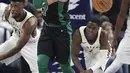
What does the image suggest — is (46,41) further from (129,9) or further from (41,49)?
(129,9)

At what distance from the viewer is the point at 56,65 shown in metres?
9.38

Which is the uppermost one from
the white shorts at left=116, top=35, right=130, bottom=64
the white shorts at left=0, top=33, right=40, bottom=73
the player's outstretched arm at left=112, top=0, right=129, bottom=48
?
the player's outstretched arm at left=112, top=0, right=129, bottom=48

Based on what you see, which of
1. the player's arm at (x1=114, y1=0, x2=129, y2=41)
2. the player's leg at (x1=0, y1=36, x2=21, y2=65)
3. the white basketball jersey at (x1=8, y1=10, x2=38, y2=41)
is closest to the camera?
the player's arm at (x1=114, y1=0, x2=129, y2=41)

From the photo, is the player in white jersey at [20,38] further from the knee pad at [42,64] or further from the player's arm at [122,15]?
the player's arm at [122,15]

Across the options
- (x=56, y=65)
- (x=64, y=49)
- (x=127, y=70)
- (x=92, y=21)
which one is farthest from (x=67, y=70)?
(x=56, y=65)

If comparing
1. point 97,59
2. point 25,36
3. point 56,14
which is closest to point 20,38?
point 25,36

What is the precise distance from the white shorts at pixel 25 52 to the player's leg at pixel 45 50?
28.3 inches

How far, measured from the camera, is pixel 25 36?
292 inches

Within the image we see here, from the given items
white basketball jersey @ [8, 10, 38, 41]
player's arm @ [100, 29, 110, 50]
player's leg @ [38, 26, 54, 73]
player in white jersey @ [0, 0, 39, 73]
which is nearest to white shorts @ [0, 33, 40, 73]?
player in white jersey @ [0, 0, 39, 73]

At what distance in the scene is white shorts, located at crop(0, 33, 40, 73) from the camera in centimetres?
781

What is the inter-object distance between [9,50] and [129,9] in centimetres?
224

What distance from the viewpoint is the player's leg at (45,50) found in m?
7.03

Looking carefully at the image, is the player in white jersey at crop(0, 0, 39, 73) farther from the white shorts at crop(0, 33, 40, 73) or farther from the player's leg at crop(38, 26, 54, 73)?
the player's leg at crop(38, 26, 54, 73)

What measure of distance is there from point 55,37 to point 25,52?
83cm
